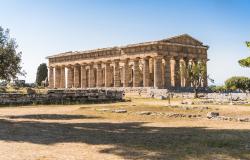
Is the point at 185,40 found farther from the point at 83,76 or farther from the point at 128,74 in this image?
the point at 83,76

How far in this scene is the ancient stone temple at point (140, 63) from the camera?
87.4 metres

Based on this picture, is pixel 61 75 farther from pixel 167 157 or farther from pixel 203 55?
pixel 167 157

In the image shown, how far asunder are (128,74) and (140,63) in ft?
25.5

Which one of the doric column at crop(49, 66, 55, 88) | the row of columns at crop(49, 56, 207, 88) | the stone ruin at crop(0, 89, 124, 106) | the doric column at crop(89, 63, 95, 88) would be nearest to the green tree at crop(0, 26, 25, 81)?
the stone ruin at crop(0, 89, 124, 106)

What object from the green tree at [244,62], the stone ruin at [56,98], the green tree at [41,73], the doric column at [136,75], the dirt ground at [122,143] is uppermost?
the green tree at [41,73]

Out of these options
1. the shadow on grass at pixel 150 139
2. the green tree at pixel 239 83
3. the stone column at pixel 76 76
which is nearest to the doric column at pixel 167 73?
the stone column at pixel 76 76

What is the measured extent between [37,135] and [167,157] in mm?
7950

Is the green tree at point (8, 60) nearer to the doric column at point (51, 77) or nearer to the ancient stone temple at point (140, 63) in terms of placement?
the ancient stone temple at point (140, 63)

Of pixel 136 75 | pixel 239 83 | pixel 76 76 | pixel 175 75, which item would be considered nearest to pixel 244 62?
pixel 175 75

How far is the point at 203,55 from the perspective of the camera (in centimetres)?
9544

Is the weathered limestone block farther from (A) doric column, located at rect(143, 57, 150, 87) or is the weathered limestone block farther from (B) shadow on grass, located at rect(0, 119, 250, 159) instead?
(B) shadow on grass, located at rect(0, 119, 250, 159)

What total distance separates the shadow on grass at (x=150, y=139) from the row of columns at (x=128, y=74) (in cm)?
5696

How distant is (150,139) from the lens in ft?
56.3

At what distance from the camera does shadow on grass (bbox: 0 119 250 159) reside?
1375cm
